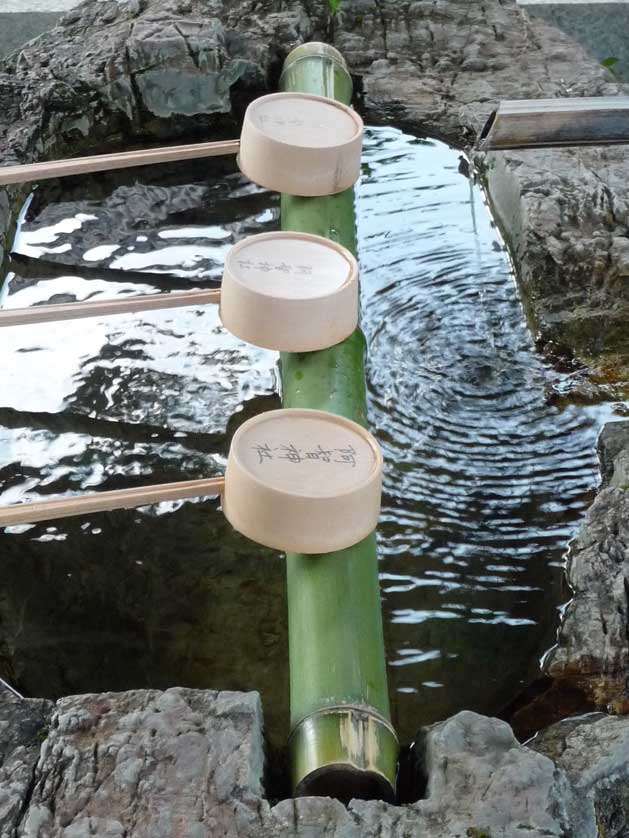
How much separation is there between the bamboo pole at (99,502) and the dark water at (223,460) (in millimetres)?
486

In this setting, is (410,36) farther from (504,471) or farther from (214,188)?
(504,471)

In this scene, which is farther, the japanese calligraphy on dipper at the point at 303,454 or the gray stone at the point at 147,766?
the japanese calligraphy on dipper at the point at 303,454

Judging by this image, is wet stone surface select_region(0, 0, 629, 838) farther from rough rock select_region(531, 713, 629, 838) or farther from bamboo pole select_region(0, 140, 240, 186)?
bamboo pole select_region(0, 140, 240, 186)

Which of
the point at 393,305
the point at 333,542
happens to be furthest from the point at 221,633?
the point at 393,305

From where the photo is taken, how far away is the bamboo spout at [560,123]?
12.3ft

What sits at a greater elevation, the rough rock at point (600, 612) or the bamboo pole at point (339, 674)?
the bamboo pole at point (339, 674)

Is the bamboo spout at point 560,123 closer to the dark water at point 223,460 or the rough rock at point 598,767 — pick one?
the dark water at point 223,460

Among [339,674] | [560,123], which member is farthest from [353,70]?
[339,674]

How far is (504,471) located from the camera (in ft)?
10.0

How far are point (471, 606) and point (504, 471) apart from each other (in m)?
0.58

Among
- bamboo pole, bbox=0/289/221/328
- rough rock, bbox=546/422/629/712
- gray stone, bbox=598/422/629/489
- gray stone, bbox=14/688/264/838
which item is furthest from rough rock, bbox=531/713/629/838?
bamboo pole, bbox=0/289/221/328

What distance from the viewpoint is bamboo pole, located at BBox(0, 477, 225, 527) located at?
2.23 m

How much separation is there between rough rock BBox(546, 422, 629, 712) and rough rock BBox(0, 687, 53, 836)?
1226 mm

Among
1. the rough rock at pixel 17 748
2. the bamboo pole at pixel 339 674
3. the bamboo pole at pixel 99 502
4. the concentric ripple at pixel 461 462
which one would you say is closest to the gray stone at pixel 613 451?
the concentric ripple at pixel 461 462
